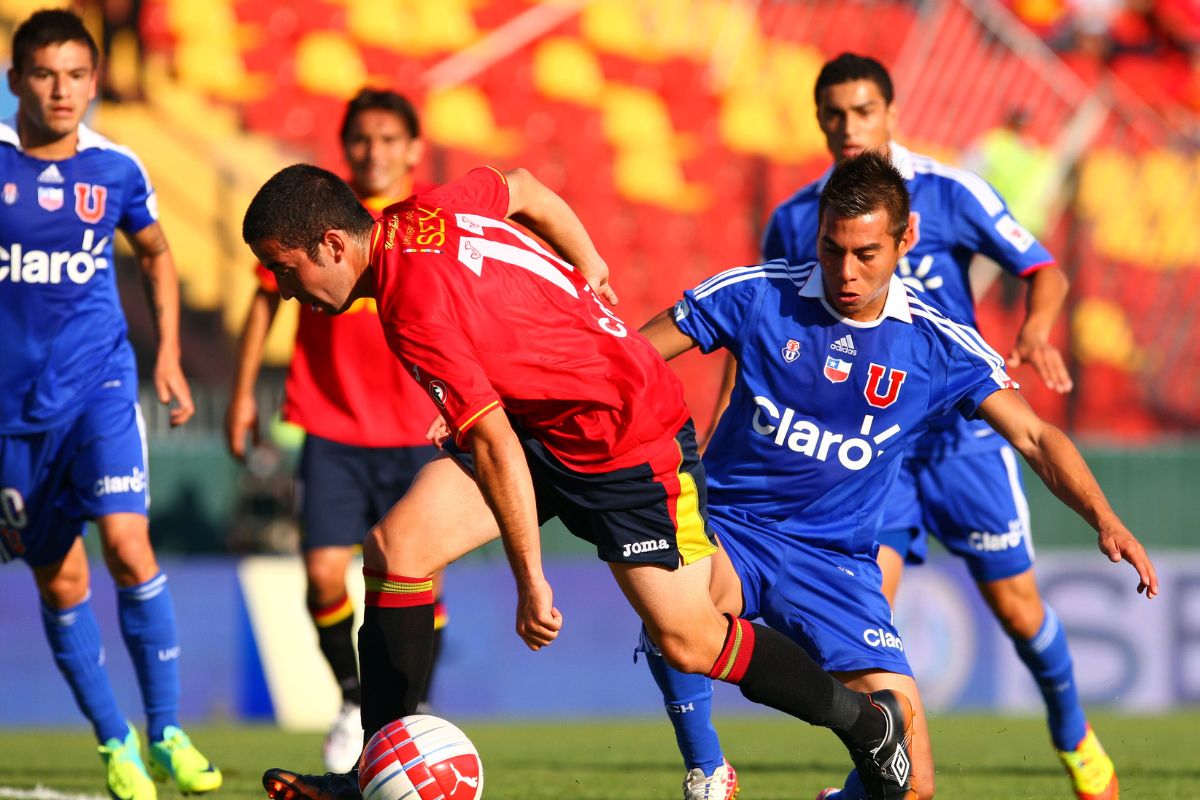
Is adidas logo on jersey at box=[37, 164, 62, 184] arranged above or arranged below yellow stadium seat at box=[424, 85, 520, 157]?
below

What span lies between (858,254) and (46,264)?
2.85 meters

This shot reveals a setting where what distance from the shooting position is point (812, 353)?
4.59 metres

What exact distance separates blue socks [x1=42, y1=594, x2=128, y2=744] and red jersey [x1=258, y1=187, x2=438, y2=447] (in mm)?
1185

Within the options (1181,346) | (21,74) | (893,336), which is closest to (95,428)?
(21,74)

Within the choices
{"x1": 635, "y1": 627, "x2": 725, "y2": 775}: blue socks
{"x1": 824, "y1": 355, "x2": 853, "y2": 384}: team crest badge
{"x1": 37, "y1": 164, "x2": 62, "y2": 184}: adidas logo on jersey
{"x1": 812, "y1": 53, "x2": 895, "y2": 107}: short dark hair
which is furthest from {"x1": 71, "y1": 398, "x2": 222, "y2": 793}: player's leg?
{"x1": 812, "y1": 53, "x2": 895, "y2": 107}: short dark hair

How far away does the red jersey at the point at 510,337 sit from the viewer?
3826mm

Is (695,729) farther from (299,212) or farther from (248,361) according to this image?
(248,361)

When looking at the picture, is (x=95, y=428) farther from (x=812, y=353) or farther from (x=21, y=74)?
(x=812, y=353)

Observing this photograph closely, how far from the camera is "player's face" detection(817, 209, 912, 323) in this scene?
438 cm

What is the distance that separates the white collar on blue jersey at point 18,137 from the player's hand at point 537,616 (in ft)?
9.28

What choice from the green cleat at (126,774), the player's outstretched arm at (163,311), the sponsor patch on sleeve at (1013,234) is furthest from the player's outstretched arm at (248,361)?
the sponsor patch on sleeve at (1013,234)

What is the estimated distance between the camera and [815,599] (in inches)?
182

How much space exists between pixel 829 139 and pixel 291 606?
16.9ft

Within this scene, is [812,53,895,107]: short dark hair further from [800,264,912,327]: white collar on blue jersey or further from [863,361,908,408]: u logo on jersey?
[863,361,908,408]: u logo on jersey
